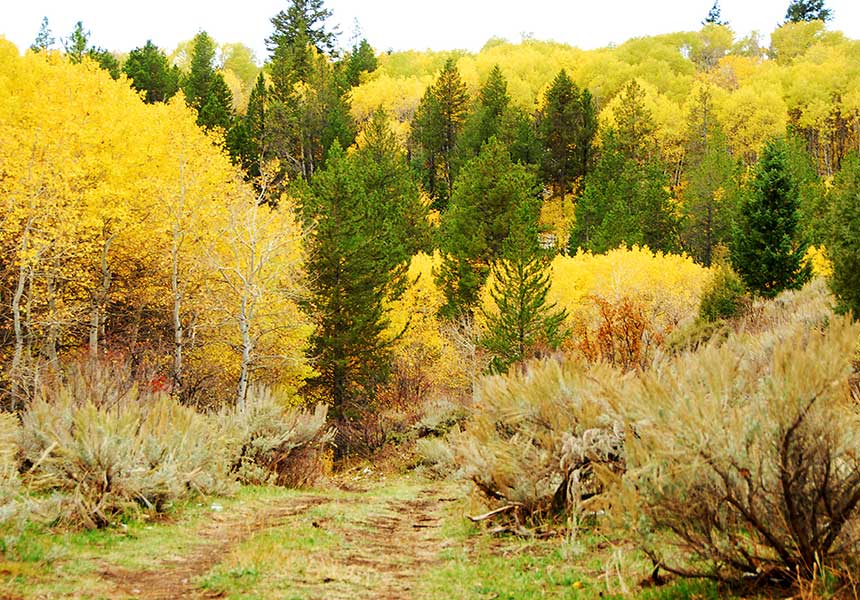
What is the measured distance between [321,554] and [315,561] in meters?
0.39

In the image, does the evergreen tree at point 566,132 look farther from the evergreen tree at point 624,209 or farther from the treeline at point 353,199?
the evergreen tree at point 624,209

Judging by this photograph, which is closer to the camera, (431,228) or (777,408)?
(777,408)

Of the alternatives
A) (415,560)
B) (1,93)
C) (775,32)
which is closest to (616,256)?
(1,93)

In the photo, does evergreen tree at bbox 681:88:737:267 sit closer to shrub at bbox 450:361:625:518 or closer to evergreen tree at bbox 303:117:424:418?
evergreen tree at bbox 303:117:424:418

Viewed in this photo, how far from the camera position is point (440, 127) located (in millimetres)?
61375

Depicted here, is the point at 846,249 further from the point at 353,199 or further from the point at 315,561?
the point at 353,199

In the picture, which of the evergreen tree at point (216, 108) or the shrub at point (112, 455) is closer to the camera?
the shrub at point (112, 455)

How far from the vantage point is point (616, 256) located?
41.1m

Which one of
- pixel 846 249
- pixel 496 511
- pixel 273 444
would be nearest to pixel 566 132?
pixel 846 249

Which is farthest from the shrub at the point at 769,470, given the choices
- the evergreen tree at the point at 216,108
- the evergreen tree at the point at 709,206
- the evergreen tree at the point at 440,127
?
the evergreen tree at the point at 440,127

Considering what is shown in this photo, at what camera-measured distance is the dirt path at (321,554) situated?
591 centimetres

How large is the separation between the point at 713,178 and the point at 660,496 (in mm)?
47744

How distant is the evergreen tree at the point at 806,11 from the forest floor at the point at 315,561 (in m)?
103

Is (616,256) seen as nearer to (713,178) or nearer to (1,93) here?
(713,178)
